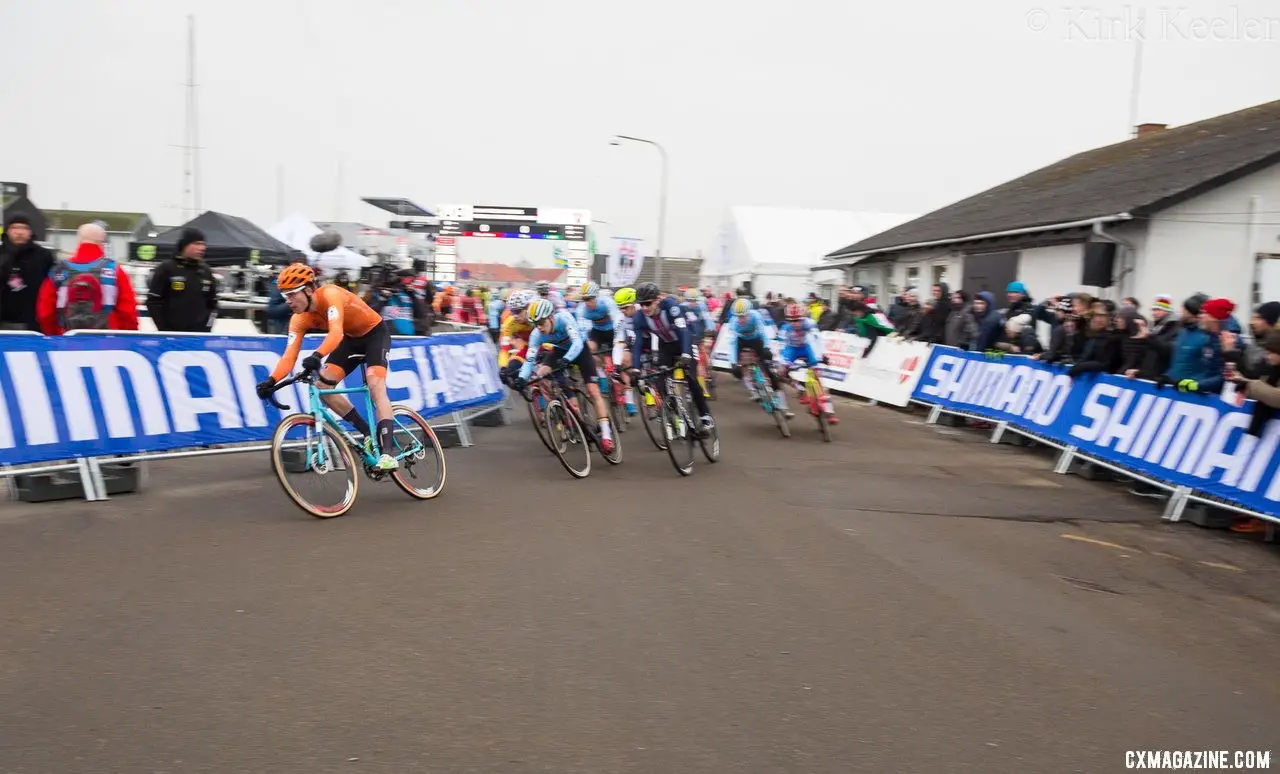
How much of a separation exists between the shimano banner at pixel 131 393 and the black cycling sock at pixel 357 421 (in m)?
0.21

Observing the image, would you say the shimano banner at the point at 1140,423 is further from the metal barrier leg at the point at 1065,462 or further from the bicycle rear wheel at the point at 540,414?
the bicycle rear wheel at the point at 540,414

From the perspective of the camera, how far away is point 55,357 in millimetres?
7719

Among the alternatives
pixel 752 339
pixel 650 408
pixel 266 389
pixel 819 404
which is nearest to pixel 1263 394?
pixel 819 404

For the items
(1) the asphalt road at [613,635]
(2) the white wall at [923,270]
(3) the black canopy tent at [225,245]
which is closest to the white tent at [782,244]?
(2) the white wall at [923,270]

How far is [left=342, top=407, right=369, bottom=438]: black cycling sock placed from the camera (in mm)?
7676

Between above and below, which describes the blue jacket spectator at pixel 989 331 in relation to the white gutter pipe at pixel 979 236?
below

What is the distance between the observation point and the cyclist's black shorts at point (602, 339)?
43.7 feet

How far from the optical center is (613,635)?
16.3ft

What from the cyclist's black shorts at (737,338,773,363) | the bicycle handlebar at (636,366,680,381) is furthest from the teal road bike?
the cyclist's black shorts at (737,338,773,363)

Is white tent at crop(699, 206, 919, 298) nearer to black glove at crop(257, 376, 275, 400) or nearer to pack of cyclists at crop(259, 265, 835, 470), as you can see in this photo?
pack of cyclists at crop(259, 265, 835, 470)

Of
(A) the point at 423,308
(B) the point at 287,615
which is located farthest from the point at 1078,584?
(A) the point at 423,308

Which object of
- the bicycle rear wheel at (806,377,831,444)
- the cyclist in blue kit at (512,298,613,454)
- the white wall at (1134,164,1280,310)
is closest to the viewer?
the cyclist in blue kit at (512,298,613,454)

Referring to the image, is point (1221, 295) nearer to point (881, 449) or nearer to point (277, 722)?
point (881, 449)

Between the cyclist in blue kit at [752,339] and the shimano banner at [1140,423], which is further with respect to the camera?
the cyclist in blue kit at [752,339]
